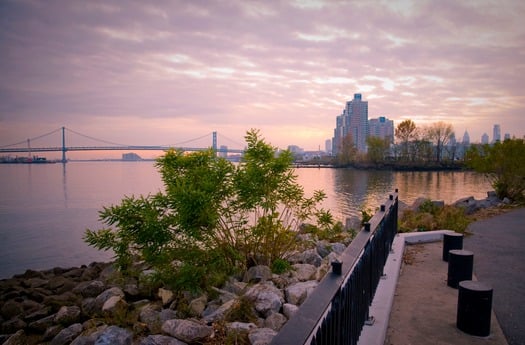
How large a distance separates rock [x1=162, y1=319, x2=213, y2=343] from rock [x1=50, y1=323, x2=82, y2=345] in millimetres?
2395

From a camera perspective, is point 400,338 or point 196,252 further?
point 196,252

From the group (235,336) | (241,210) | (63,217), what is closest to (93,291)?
(241,210)

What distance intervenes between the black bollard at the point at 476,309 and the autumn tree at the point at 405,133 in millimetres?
88343

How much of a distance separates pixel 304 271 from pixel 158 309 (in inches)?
121

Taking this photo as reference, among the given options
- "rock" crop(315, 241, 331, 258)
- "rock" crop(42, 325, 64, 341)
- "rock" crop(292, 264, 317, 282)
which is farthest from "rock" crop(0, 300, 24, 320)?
"rock" crop(315, 241, 331, 258)

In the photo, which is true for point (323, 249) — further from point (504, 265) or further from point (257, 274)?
point (504, 265)

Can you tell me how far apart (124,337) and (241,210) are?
3.37m

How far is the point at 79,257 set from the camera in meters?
14.7

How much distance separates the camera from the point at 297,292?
627 cm

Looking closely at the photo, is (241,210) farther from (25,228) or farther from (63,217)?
(63,217)

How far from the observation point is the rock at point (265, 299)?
5.77 m

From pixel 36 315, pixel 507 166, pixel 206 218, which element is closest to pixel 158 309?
pixel 206 218

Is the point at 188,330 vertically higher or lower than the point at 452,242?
lower

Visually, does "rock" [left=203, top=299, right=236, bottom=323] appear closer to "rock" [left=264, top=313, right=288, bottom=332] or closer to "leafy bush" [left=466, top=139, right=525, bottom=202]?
"rock" [left=264, top=313, right=288, bottom=332]
